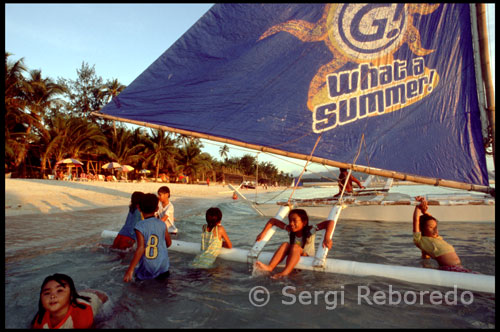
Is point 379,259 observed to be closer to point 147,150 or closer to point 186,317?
point 186,317

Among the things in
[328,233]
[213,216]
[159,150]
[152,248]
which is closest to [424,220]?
[328,233]

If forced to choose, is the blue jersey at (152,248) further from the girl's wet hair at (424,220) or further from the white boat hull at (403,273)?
the girl's wet hair at (424,220)

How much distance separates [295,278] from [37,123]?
30.0 m

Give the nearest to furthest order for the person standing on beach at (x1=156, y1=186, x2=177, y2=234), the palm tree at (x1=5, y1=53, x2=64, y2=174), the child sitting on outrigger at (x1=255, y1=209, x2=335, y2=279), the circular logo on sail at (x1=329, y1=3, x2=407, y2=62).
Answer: the child sitting on outrigger at (x1=255, y1=209, x2=335, y2=279)
the circular logo on sail at (x1=329, y1=3, x2=407, y2=62)
the person standing on beach at (x1=156, y1=186, x2=177, y2=234)
the palm tree at (x1=5, y1=53, x2=64, y2=174)

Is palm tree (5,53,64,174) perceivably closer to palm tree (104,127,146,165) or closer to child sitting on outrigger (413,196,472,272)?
palm tree (104,127,146,165)

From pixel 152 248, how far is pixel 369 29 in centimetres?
476

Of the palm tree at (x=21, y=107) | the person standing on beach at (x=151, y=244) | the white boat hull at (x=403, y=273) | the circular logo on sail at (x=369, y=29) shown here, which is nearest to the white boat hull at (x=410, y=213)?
the white boat hull at (x=403, y=273)

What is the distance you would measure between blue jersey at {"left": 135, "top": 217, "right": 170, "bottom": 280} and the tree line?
1201 cm

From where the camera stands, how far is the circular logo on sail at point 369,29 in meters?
5.14

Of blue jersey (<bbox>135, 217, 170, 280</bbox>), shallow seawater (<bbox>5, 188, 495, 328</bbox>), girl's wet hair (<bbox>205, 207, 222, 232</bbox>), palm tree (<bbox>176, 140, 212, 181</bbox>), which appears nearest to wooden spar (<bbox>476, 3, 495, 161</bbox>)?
shallow seawater (<bbox>5, 188, 495, 328</bbox>)

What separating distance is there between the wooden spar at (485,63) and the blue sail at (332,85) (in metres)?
0.16

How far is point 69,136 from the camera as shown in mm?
28609

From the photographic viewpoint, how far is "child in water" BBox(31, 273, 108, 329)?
7.81 ft

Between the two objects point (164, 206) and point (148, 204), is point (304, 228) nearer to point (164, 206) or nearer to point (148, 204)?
point (148, 204)
